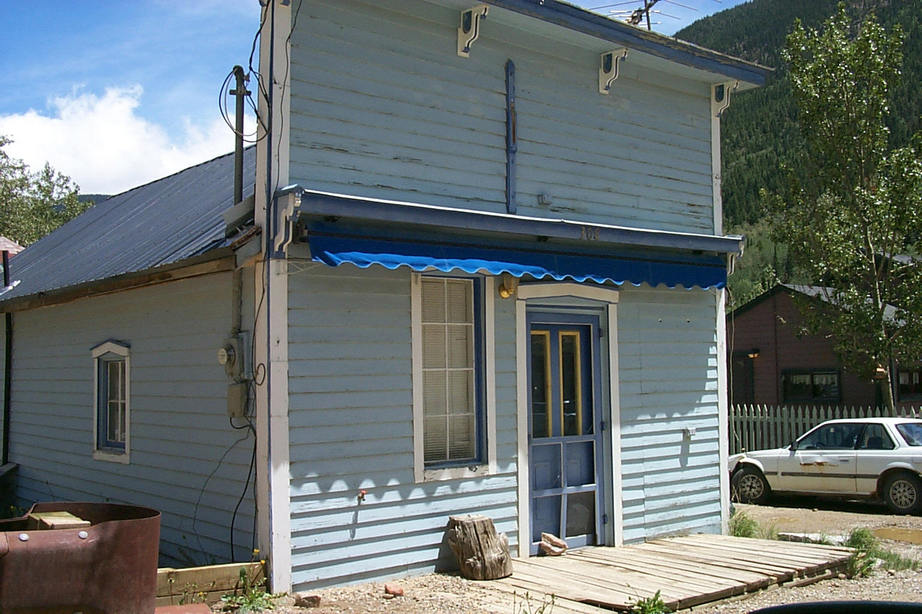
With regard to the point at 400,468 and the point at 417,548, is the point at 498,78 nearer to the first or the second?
the point at 400,468

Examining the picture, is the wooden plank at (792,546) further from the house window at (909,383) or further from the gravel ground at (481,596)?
the house window at (909,383)

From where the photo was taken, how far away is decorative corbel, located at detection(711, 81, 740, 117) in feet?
36.5

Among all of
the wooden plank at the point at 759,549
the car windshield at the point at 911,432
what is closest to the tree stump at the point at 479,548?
the wooden plank at the point at 759,549

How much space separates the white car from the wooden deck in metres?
5.02

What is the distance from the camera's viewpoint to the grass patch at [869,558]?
9.08 meters

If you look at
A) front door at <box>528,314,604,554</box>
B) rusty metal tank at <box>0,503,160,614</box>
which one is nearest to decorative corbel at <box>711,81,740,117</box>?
front door at <box>528,314,604,554</box>

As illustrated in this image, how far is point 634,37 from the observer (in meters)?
9.80

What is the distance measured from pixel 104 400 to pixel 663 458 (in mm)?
6311

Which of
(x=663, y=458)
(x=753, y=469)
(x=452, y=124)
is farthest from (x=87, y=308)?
(x=753, y=469)

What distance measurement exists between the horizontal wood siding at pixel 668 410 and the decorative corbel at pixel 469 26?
3.16 metres

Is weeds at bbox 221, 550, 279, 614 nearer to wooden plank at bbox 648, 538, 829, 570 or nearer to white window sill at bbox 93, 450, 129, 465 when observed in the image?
white window sill at bbox 93, 450, 129, 465

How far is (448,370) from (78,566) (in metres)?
3.90

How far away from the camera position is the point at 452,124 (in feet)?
28.7

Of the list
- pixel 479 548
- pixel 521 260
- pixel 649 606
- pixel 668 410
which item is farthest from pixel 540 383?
pixel 649 606
